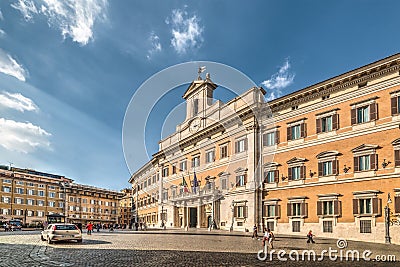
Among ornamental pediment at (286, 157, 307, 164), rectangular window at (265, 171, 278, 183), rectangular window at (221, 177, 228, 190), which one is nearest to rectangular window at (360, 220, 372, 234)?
ornamental pediment at (286, 157, 307, 164)

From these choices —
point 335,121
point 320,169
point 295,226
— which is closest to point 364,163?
point 320,169

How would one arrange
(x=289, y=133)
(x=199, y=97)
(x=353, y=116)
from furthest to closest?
→ 1. (x=199, y=97)
2. (x=289, y=133)
3. (x=353, y=116)

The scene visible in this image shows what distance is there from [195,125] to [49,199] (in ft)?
189

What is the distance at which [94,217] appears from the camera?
111812mm

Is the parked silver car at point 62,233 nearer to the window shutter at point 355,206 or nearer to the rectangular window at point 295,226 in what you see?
the rectangular window at point 295,226

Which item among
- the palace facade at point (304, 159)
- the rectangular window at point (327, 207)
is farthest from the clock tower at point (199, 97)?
the rectangular window at point (327, 207)

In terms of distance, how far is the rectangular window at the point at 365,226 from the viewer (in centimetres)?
3062

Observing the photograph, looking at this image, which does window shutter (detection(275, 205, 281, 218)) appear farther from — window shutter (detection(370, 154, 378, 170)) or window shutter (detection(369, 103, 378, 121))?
window shutter (detection(369, 103, 378, 121))

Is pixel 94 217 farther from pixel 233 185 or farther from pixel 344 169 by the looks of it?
pixel 344 169

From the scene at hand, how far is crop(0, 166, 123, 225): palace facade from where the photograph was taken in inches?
3423

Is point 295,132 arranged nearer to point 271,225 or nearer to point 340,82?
point 340,82

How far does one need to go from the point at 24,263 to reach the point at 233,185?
110 feet

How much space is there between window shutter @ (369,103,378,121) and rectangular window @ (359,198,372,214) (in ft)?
22.1

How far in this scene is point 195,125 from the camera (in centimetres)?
5738
